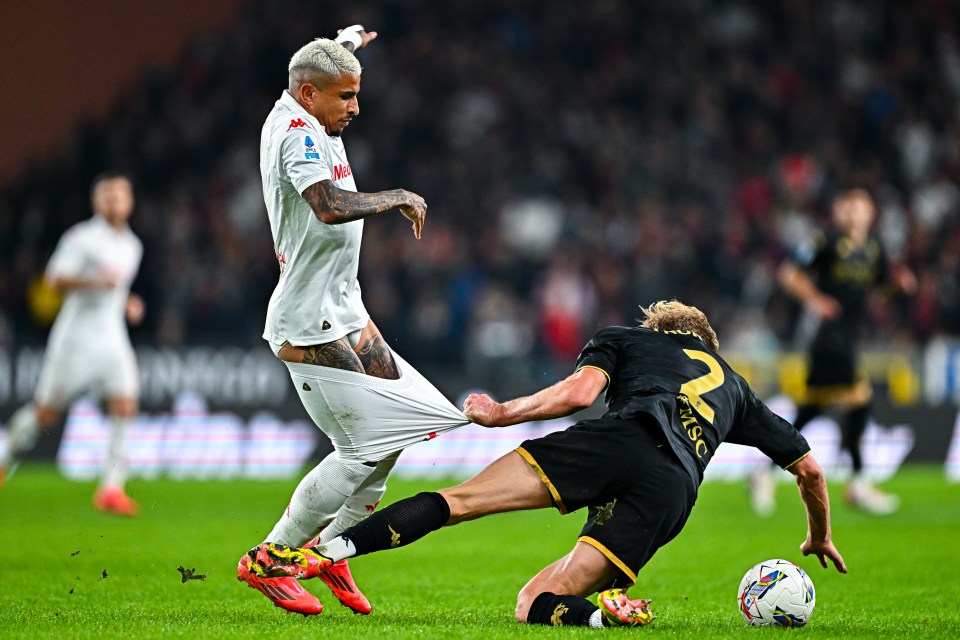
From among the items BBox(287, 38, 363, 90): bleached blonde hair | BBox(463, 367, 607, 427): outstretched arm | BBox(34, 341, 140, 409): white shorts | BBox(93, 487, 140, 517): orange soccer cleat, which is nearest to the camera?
BBox(463, 367, 607, 427): outstretched arm

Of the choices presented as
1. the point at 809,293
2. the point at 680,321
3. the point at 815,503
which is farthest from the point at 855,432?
the point at 680,321

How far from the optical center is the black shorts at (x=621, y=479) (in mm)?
5031

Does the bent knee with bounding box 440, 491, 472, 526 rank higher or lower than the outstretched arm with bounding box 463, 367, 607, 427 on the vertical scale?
lower

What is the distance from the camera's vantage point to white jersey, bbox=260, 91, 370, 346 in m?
5.21

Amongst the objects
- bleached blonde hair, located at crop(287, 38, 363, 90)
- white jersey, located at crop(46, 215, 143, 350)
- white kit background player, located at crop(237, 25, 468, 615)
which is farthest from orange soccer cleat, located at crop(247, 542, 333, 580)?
white jersey, located at crop(46, 215, 143, 350)

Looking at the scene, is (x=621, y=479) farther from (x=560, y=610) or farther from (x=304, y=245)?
(x=304, y=245)

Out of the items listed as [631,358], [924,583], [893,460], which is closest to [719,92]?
[893,460]

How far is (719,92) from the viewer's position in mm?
Result: 20438

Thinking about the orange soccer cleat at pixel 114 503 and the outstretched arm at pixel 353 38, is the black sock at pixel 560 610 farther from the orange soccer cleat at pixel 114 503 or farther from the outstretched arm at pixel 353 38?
the orange soccer cleat at pixel 114 503

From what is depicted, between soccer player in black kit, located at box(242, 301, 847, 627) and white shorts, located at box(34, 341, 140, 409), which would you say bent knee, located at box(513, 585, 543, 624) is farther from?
white shorts, located at box(34, 341, 140, 409)

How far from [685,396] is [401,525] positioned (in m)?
1.22

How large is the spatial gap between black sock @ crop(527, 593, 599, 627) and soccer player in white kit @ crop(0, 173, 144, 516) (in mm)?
Result: 5749

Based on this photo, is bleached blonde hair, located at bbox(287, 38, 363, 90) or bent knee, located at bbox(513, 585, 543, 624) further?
bleached blonde hair, located at bbox(287, 38, 363, 90)

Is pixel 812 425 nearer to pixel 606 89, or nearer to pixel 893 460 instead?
pixel 893 460
